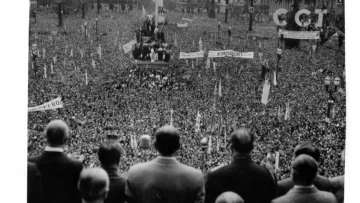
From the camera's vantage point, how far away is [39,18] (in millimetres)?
10492

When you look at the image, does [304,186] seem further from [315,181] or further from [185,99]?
[185,99]

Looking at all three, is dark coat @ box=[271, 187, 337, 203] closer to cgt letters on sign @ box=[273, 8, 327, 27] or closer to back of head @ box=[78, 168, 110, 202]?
back of head @ box=[78, 168, 110, 202]

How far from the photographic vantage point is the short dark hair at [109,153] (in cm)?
362

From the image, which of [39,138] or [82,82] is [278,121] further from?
[39,138]

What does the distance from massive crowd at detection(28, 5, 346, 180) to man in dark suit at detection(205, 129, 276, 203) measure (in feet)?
15.0

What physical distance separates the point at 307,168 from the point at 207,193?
89 centimetres

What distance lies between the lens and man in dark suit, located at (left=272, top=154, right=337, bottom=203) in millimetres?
3553

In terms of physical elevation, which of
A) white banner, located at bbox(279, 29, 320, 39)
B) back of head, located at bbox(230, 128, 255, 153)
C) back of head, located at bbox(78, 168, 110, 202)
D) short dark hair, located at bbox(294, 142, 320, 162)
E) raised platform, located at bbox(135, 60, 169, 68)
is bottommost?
back of head, located at bbox(78, 168, 110, 202)

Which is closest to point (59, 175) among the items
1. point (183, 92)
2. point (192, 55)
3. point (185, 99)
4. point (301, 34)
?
point (185, 99)

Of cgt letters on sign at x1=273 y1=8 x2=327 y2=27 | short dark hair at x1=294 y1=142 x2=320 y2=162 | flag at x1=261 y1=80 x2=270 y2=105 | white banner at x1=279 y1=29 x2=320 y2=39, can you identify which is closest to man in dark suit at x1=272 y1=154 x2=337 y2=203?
short dark hair at x1=294 y1=142 x2=320 y2=162

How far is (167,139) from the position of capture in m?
3.65

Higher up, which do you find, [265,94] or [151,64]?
[151,64]

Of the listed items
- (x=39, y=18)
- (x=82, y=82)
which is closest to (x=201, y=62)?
(x=82, y=82)

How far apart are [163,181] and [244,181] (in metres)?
0.70
